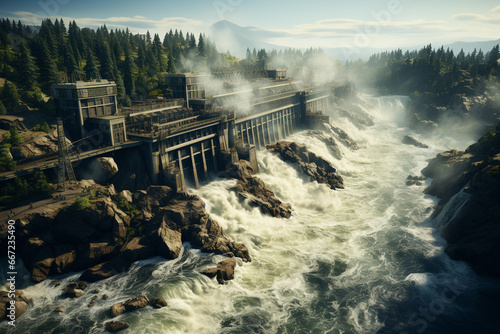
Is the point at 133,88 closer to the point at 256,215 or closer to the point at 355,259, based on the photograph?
the point at 256,215

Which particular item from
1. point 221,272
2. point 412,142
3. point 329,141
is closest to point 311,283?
point 221,272

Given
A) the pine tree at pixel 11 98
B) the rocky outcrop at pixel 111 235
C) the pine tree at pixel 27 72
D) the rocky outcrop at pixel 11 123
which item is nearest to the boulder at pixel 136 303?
the rocky outcrop at pixel 111 235

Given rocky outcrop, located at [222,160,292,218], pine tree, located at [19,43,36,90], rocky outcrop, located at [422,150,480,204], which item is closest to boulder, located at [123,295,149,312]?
rocky outcrop, located at [222,160,292,218]

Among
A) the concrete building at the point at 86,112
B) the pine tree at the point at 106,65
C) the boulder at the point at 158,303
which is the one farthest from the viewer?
the pine tree at the point at 106,65

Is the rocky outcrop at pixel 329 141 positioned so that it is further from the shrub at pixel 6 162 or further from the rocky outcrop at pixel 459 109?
the shrub at pixel 6 162

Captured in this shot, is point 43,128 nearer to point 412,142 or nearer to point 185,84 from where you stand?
point 185,84

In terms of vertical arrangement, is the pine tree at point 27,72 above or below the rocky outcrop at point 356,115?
above
